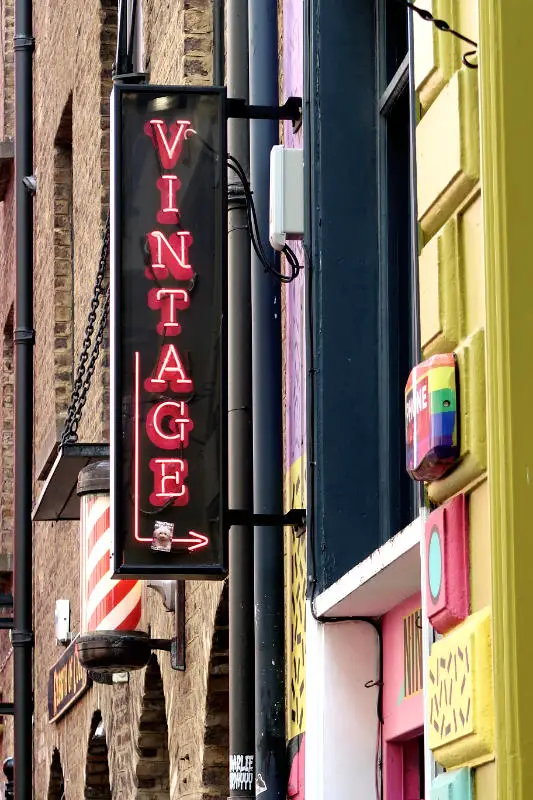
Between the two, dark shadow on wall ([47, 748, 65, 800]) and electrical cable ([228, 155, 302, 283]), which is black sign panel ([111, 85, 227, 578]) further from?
dark shadow on wall ([47, 748, 65, 800])

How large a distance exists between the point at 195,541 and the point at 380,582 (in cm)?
119

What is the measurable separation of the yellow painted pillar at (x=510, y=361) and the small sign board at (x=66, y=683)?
9.48m

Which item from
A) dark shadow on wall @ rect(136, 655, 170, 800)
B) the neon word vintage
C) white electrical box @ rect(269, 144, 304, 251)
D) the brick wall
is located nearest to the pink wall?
the neon word vintage

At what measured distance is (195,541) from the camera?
7.88 metres

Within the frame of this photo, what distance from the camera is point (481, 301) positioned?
17.0 ft

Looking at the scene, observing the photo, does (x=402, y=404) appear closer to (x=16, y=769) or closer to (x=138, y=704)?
(x=138, y=704)

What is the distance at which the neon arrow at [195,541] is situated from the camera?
787cm

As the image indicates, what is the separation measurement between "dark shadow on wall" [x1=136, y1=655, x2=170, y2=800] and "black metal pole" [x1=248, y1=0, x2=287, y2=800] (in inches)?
171

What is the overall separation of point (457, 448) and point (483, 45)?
1090 millimetres

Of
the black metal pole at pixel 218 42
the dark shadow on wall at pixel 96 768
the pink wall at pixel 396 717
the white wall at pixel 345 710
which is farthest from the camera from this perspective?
the dark shadow on wall at pixel 96 768

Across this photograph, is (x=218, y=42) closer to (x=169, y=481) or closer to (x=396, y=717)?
(x=169, y=481)

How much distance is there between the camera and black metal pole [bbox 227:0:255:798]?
7773 millimetres

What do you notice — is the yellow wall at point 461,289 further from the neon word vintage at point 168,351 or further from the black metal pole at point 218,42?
the black metal pole at point 218,42

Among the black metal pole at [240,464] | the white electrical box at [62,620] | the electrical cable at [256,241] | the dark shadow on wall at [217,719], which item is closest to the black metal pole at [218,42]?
the black metal pole at [240,464]
